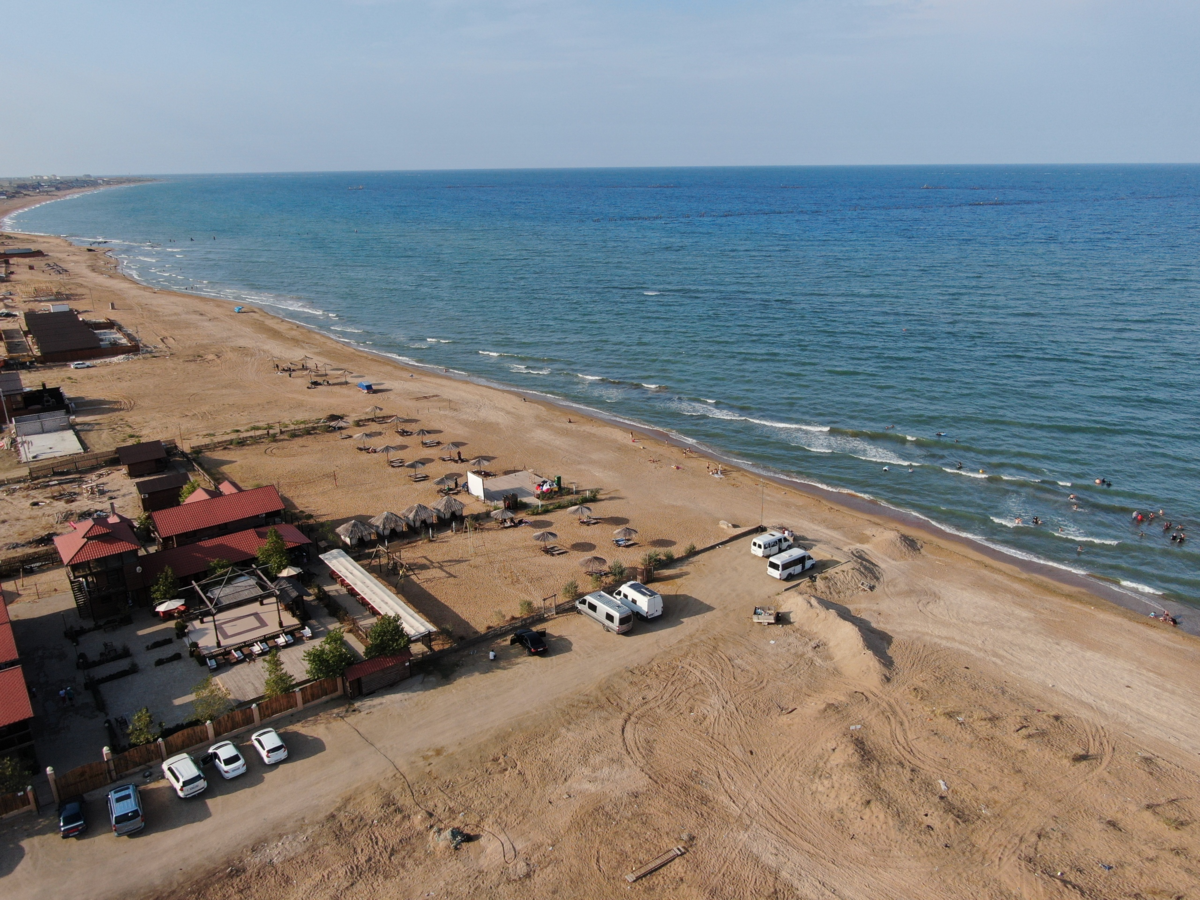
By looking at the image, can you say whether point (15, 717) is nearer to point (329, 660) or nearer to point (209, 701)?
point (209, 701)

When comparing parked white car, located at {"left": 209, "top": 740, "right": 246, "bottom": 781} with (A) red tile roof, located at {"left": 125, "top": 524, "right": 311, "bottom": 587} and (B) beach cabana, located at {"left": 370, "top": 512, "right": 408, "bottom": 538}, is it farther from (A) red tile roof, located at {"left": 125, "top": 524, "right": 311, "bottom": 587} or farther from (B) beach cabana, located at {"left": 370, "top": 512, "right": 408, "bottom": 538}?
(B) beach cabana, located at {"left": 370, "top": 512, "right": 408, "bottom": 538}

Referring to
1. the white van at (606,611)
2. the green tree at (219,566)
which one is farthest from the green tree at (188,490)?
the white van at (606,611)

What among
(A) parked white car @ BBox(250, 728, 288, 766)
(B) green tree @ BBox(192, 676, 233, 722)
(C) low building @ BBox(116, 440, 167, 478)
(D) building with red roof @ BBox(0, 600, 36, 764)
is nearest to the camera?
(D) building with red roof @ BBox(0, 600, 36, 764)

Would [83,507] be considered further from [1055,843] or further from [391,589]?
[1055,843]

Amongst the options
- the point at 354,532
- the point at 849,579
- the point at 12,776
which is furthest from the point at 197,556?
the point at 849,579

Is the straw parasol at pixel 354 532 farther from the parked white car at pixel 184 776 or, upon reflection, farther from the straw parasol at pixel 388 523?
the parked white car at pixel 184 776

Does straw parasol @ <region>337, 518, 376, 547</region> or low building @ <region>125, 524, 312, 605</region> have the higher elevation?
low building @ <region>125, 524, 312, 605</region>

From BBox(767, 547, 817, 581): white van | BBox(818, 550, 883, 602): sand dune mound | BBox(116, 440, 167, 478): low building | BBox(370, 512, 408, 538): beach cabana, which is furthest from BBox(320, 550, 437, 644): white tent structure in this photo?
BBox(818, 550, 883, 602): sand dune mound
